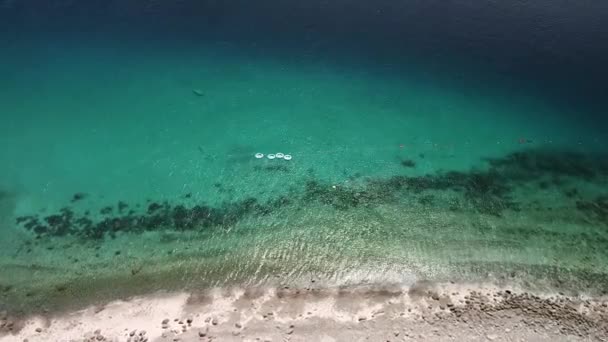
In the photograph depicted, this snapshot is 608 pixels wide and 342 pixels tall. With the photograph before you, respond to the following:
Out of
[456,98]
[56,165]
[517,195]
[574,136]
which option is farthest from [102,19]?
[574,136]

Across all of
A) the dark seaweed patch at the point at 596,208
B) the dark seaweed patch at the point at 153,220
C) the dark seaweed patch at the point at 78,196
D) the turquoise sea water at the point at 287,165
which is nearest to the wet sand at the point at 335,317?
the turquoise sea water at the point at 287,165

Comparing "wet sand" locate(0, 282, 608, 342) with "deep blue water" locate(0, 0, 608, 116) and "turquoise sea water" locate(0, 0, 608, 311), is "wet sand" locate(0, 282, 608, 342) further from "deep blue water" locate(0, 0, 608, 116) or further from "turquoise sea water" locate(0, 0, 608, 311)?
"deep blue water" locate(0, 0, 608, 116)

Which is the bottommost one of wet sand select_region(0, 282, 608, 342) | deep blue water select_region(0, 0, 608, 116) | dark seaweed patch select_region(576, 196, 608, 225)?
wet sand select_region(0, 282, 608, 342)

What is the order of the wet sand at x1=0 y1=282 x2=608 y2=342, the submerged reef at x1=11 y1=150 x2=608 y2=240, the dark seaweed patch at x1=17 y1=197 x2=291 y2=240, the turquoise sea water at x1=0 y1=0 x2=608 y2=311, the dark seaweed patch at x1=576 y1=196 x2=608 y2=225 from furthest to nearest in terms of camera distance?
1. the dark seaweed patch at x1=576 y1=196 x2=608 y2=225
2. the submerged reef at x1=11 y1=150 x2=608 y2=240
3. the dark seaweed patch at x1=17 y1=197 x2=291 y2=240
4. the turquoise sea water at x1=0 y1=0 x2=608 y2=311
5. the wet sand at x1=0 y1=282 x2=608 y2=342

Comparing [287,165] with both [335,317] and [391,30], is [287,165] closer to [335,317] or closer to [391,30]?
[335,317]

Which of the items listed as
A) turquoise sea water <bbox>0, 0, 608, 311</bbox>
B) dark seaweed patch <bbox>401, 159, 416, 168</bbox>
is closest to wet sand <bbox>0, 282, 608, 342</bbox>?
turquoise sea water <bbox>0, 0, 608, 311</bbox>

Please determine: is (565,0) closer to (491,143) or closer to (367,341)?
(491,143)

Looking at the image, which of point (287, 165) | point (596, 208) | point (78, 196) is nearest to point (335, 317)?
point (287, 165)

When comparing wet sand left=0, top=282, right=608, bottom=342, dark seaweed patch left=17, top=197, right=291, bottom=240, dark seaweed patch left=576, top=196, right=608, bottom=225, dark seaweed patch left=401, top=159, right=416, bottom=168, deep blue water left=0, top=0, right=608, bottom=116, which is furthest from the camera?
deep blue water left=0, top=0, right=608, bottom=116
